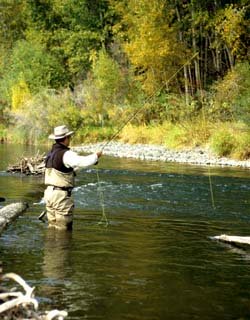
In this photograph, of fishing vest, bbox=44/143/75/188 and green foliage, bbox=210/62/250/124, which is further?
green foliage, bbox=210/62/250/124

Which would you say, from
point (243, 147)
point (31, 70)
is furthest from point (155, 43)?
point (31, 70)

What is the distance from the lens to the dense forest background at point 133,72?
28453 millimetres

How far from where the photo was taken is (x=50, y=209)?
9.73 meters

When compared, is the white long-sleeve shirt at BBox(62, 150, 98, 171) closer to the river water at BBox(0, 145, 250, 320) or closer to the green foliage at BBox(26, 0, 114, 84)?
the river water at BBox(0, 145, 250, 320)

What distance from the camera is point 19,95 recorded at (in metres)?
43.1

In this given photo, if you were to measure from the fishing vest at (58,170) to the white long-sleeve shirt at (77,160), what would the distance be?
11cm

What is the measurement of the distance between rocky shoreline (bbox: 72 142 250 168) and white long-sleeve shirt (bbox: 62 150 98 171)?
11.0 metres

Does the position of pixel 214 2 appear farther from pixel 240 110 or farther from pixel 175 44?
pixel 240 110

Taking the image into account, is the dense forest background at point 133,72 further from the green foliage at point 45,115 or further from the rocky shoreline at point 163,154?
the rocky shoreline at point 163,154

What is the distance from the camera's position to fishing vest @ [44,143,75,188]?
9438 millimetres

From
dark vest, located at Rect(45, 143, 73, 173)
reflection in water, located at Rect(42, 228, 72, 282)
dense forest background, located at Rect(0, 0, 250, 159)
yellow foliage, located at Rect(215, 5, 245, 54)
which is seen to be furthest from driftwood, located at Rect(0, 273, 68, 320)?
yellow foliage, located at Rect(215, 5, 245, 54)

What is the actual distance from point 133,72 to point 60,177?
28620 millimetres

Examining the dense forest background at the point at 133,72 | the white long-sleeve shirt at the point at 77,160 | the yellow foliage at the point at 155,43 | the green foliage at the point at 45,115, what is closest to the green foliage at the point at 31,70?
the dense forest background at the point at 133,72

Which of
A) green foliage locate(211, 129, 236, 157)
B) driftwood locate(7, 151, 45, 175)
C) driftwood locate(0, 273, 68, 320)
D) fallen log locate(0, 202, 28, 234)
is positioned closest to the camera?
driftwood locate(0, 273, 68, 320)
